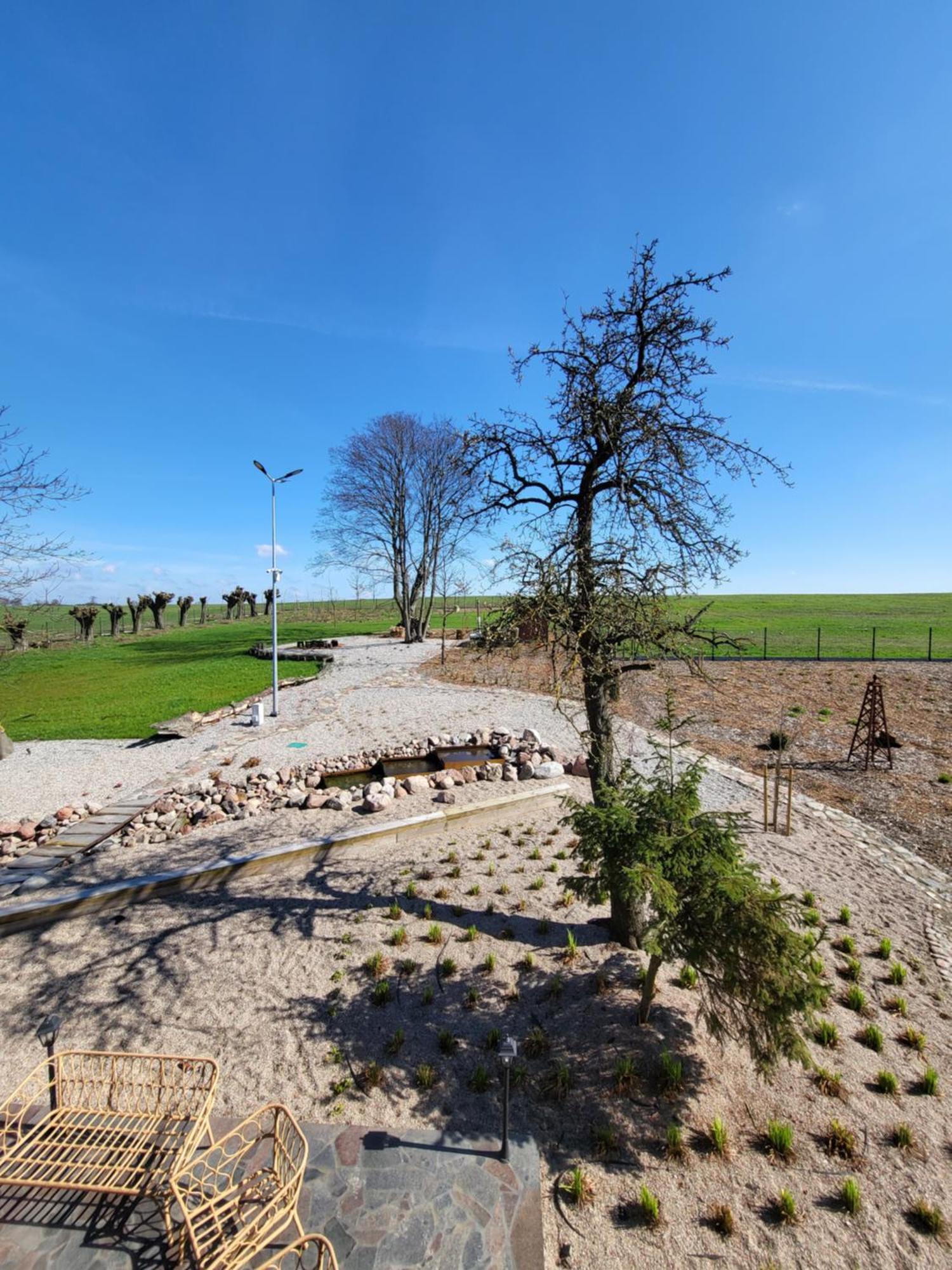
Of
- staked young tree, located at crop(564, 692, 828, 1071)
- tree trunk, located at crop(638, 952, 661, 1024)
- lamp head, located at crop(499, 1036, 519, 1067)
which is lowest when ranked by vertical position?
tree trunk, located at crop(638, 952, 661, 1024)

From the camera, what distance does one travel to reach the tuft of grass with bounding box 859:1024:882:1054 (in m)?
4.34

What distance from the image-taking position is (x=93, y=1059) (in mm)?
4531

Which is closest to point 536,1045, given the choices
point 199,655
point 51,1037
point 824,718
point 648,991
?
point 648,991

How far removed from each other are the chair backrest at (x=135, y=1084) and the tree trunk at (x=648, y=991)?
3.21 meters

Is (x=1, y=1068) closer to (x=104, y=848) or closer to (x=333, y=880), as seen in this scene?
(x=333, y=880)

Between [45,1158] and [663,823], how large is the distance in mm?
4662

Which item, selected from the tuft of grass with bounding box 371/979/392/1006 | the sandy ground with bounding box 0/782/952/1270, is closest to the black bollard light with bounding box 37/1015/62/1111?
the sandy ground with bounding box 0/782/952/1270

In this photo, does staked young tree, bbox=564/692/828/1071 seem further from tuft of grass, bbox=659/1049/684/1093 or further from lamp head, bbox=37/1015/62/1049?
lamp head, bbox=37/1015/62/1049

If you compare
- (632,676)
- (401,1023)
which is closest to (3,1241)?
(401,1023)

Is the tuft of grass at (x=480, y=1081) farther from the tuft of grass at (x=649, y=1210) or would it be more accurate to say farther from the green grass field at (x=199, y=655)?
the green grass field at (x=199, y=655)

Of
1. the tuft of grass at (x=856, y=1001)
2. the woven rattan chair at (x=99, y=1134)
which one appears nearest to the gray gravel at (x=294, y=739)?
the tuft of grass at (x=856, y=1001)

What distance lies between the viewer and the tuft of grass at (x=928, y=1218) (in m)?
3.06

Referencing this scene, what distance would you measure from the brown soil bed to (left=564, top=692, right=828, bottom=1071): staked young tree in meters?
1.57

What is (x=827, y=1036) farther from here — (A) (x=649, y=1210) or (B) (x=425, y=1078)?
(B) (x=425, y=1078)
